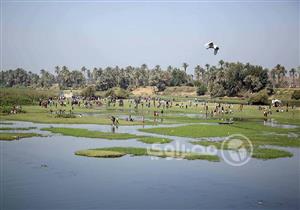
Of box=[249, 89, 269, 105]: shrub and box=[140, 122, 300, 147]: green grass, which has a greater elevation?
box=[249, 89, 269, 105]: shrub

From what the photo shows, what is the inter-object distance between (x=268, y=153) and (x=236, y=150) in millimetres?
3790

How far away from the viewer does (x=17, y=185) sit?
111ft

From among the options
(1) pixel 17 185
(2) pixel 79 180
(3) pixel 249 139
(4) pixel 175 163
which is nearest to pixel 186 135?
(3) pixel 249 139

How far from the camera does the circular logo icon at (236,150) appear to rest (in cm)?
4267

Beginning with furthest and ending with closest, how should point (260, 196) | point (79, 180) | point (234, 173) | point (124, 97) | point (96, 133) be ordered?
point (124, 97)
point (96, 133)
point (234, 173)
point (79, 180)
point (260, 196)

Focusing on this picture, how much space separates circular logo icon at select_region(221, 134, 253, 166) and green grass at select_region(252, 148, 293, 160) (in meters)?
0.61

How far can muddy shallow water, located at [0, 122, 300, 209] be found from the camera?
29875 millimetres

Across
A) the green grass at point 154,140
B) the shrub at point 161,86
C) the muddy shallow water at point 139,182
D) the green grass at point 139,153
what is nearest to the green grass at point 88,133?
the green grass at point 154,140

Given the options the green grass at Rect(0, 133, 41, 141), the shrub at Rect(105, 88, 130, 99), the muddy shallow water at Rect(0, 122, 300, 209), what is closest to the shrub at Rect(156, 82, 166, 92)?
the shrub at Rect(105, 88, 130, 99)

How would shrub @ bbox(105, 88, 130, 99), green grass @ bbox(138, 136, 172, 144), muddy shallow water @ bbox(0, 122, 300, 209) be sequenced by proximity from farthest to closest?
shrub @ bbox(105, 88, 130, 99) < green grass @ bbox(138, 136, 172, 144) < muddy shallow water @ bbox(0, 122, 300, 209)

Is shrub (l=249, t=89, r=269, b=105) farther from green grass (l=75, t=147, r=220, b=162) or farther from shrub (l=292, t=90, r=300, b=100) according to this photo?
green grass (l=75, t=147, r=220, b=162)

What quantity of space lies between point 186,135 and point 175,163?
49.2 ft

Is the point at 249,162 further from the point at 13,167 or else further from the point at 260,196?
the point at 13,167

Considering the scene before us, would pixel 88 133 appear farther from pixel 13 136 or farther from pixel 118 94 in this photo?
pixel 118 94
